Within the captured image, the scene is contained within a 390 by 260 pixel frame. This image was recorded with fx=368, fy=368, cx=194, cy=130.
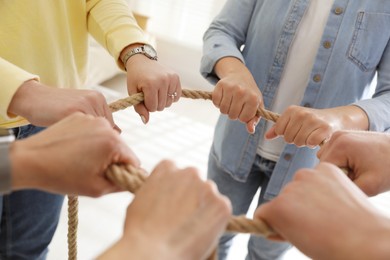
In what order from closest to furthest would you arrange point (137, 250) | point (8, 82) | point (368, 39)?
1. point (137, 250)
2. point (8, 82)
3. point (368, 39)

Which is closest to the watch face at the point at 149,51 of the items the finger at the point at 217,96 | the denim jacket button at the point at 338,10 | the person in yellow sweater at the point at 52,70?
the person in yellow sweater at the point at 52,70

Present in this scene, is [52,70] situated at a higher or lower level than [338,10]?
lower

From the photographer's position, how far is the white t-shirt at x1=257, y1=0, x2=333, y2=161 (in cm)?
71

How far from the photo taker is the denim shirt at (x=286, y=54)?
2.19ft

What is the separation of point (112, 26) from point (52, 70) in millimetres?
123

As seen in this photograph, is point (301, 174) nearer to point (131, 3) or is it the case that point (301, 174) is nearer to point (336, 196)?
point (336, 196)

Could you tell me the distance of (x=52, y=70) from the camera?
23.7 inches

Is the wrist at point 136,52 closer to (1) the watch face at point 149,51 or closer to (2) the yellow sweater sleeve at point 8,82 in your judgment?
(1) the watch face at point 149,51

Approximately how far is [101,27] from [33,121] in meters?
0.23

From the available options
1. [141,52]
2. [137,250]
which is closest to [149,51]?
[141,52]

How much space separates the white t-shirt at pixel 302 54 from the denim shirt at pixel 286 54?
0.02m

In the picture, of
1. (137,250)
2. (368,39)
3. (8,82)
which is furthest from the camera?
(368,39)

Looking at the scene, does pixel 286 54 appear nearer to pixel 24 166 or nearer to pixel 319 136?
pixel 319 136

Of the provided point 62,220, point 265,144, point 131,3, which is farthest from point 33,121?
point 131,3
